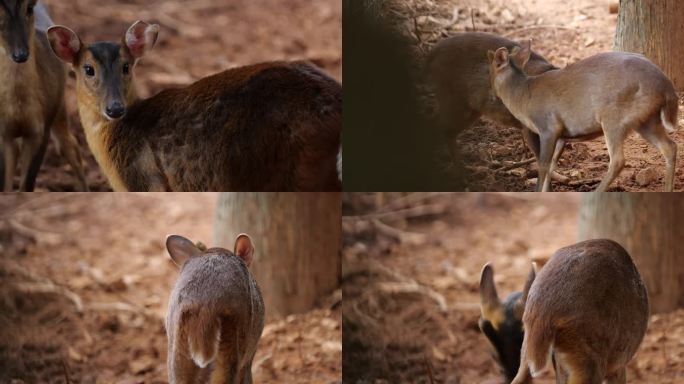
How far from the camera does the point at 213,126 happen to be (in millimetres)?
4430

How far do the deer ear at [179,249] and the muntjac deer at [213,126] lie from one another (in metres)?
0.24

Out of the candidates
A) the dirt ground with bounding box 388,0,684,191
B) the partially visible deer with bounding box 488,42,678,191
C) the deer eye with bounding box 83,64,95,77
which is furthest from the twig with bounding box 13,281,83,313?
the partially visible deer with bounding box 488,42,678,191

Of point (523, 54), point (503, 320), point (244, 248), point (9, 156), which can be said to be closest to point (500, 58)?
point (523, 54)

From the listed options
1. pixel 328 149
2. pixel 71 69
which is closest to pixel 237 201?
pixel 328 149

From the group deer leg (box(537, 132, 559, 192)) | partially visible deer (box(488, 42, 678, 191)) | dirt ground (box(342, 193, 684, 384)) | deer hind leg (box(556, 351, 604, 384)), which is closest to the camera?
deer hind leg (box(556, 351, 604, 384))

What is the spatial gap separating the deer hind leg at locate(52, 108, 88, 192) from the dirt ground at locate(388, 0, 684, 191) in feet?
4.83

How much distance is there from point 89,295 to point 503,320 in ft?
5.89

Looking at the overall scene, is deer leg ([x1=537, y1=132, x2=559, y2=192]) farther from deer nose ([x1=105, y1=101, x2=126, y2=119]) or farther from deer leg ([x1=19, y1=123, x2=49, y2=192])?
deer leg ([x1=19, y1=123, x2=49, y2=192])

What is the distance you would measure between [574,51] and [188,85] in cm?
163

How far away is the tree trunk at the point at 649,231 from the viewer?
14.8 feet

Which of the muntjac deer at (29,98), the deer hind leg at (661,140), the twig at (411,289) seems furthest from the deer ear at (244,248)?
the deer hind leg at (661,140)

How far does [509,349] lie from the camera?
4.48 metres

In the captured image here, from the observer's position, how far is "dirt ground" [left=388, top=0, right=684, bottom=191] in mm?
4441

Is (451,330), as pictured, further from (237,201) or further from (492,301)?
(237,201)
